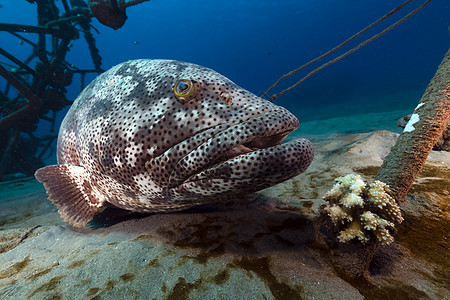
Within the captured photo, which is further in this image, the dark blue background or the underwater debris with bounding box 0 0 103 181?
the dark blue background

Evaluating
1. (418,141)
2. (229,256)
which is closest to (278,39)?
(418,141)

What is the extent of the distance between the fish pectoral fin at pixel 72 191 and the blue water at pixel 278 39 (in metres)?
41.1

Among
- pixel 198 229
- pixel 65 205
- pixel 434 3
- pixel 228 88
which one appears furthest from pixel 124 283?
pixel 434 3

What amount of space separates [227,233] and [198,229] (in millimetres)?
353

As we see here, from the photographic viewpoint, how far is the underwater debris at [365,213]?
4.47ft

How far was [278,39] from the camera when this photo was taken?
95.6 metres

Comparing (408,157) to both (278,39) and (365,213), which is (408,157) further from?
(278,39)

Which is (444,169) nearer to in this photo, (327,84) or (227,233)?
(227,233)

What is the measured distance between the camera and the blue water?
A: 2392 inches

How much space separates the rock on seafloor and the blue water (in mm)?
40474

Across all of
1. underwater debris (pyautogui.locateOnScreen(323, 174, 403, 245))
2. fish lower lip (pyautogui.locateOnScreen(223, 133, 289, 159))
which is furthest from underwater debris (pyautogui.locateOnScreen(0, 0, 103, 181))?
underwater debris (pyautogui.locateOnScreen(323, 174, 403, 245))

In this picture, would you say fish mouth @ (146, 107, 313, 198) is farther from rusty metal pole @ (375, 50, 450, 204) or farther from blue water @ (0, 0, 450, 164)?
blue water @ (0, 0, 450, 164)

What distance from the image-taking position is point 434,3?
68.4 metres

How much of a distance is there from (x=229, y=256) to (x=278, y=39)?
111617 millimetres
